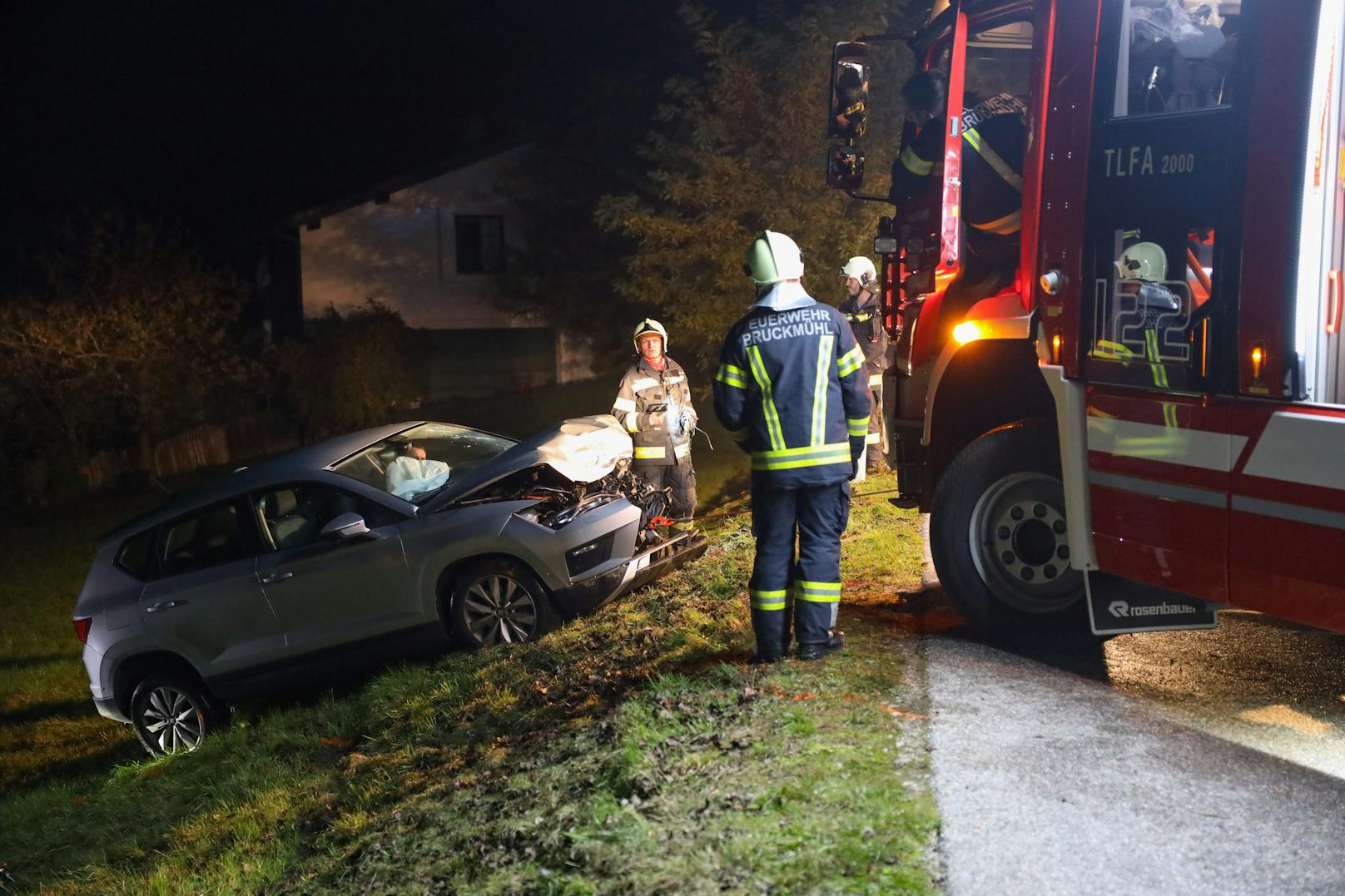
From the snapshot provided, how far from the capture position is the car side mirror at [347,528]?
7.20m

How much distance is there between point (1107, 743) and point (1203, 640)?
164 cm

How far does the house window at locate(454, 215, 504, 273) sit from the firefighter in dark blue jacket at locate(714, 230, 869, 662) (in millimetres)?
24518

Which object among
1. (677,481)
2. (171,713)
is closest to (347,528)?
(171,713)

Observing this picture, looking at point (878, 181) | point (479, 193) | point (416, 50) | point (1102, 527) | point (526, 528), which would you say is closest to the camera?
point (1102, 527)

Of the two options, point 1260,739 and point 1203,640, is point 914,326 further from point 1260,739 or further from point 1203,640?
point 1260,739

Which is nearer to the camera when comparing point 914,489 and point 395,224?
point 914,489

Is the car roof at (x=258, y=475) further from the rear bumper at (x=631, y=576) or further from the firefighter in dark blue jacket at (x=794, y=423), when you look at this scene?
the firefighter in dark blue jacket at (x=794, y=423)

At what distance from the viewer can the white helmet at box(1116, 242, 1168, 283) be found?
472 cm

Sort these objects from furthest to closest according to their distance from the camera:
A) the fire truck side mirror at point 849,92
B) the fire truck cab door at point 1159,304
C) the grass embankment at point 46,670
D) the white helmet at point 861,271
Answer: the white helmet at point 861,271 → the grass embankment at point 46,670 → the fire truck side mirror at point 849,92 → the fire truck cab door at point 1159,304

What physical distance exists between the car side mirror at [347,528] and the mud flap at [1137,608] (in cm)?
404

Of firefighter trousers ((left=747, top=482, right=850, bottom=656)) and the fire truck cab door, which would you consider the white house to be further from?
the fire truck cab door

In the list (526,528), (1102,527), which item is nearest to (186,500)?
(526,528)

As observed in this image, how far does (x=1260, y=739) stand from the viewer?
462 cm

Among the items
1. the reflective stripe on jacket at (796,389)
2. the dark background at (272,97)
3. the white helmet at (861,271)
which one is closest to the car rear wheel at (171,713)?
the reflective stripe on jacket at (796,389)
